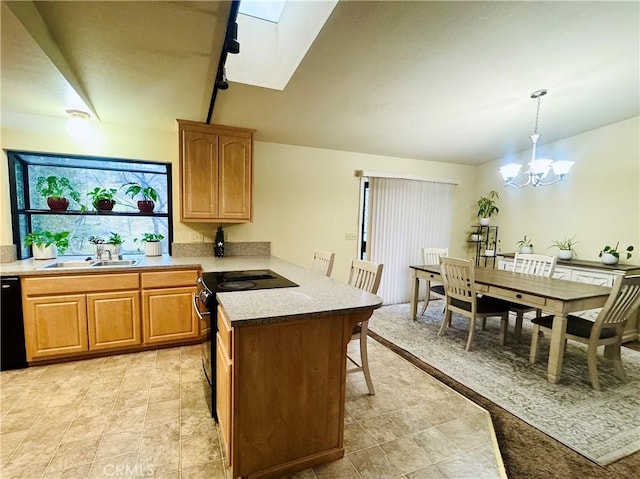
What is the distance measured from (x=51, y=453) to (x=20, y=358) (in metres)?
1.35

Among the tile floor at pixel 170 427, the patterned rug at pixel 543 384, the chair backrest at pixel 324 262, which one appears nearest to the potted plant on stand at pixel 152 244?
the tile floor at pixel 170 427

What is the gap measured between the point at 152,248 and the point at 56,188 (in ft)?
3.39

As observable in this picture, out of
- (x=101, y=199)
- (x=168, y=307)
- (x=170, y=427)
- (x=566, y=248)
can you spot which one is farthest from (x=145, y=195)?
(x=566, y=248)

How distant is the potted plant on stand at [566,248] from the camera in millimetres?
3910

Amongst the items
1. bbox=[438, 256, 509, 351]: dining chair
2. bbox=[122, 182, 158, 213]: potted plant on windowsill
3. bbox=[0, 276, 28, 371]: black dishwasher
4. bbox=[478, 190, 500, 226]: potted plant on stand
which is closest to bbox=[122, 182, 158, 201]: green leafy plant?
bbox=[122, 182, 158, 213]: potted plant on windowsill

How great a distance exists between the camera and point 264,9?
2.42 meters

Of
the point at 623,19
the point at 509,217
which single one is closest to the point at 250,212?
the point at 623,19

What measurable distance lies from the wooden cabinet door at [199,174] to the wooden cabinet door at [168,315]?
78cm

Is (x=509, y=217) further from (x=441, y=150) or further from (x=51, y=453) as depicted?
(x=51, y=453)

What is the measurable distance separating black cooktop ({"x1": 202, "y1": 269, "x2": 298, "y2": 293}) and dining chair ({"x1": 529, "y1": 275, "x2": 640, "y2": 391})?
243 cm

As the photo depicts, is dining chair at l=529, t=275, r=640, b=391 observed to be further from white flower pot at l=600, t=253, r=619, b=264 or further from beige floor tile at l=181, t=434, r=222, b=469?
beige floor tile at l=181, t=434, r=222, b=469

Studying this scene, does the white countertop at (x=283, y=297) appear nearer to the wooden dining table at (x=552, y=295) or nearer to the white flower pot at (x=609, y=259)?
the wooden dining table at (x=552, y=295)

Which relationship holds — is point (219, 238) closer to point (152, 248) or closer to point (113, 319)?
point (152, 248)

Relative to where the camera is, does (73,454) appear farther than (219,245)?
No
